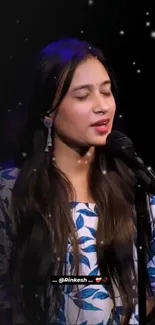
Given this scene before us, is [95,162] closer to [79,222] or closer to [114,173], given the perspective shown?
[114,173]

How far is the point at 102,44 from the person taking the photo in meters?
1.50

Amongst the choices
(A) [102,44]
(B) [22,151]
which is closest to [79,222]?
(B) [22,151]

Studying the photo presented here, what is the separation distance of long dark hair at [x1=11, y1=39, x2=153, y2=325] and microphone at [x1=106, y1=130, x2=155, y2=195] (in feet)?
1.13

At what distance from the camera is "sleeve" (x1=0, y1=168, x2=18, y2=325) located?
1.46 metres

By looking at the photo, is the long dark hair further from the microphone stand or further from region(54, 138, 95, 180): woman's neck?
the microphone stand

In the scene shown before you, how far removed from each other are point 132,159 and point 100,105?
0.41m

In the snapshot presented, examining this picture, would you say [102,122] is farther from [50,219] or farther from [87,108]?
[50,219]

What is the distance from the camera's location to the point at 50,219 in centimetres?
148

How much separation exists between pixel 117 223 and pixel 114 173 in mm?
133

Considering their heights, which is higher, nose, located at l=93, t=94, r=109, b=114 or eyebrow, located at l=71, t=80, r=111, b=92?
eyebrow, located at l=71, t=80, r=111, b=92

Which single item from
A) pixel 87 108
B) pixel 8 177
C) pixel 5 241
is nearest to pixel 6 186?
pixel 8 177

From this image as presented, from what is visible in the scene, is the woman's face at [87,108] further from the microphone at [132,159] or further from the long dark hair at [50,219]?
the microphone at [132,159]

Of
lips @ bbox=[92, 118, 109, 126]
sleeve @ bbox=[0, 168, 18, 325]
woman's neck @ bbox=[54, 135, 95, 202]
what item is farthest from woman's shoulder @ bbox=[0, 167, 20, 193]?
lips @ bbox=[92, 118, 109, 126]

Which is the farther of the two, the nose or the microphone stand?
the nose
